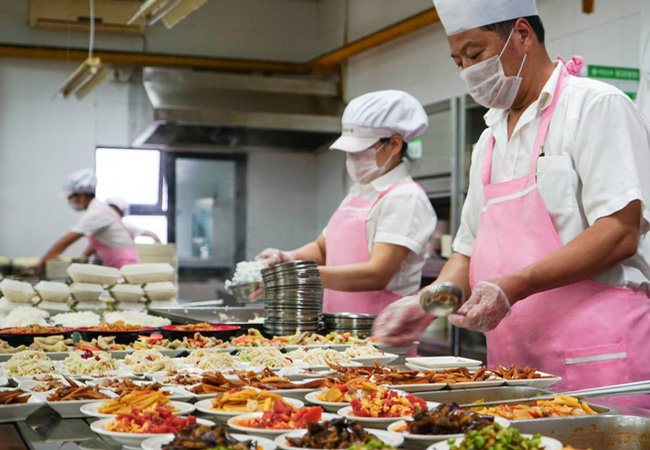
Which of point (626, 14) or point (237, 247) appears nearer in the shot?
point (626, 14)

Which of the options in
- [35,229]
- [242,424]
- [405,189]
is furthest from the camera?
[35,229]

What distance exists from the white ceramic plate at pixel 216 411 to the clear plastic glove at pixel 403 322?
70 centimetres

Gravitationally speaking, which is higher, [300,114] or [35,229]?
[300,114]

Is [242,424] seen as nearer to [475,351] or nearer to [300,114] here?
[475,351]

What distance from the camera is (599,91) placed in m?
2.17

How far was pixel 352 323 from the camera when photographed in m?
2.79

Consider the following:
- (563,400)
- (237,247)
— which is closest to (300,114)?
(237,247)

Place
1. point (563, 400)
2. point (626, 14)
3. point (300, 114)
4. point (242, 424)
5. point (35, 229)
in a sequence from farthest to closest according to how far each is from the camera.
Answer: point (35, 229), point (300, 114), point (626, 14), point (563, 400), point (242, 424)

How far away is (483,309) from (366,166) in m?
1.62

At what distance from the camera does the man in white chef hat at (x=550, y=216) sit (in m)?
2.07

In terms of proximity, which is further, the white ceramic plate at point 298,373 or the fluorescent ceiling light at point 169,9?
the fluorescent ceiling light at point 169,9

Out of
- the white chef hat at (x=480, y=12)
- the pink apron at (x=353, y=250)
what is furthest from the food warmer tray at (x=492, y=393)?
the pink apron at (x=353, y=250)

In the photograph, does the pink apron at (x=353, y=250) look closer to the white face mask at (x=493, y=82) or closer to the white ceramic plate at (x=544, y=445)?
the white face mask at (x=493, y=82)

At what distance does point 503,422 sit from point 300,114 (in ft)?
19.2
